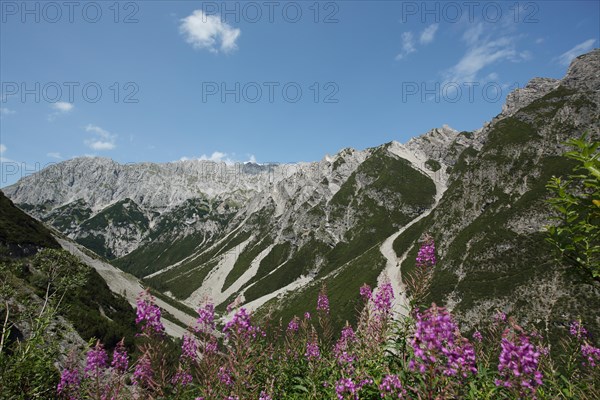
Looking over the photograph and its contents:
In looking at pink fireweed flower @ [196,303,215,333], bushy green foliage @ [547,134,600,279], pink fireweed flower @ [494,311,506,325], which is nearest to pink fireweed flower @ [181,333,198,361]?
pink fireweed flower @ [196,303,215,333]

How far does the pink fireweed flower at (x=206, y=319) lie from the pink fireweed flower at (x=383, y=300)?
386cm

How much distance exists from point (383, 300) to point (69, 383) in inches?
343

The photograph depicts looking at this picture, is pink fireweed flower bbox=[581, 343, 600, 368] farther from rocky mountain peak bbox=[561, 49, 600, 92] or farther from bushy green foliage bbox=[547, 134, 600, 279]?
rocky mountain peak bbox=[561, 49, 600, 92]

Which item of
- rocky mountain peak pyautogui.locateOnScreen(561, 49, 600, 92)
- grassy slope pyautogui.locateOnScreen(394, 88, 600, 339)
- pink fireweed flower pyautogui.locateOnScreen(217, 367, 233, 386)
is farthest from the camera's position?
rocky mountain peak pyautogui.locateOnScreen(561, 49, 600, 92)

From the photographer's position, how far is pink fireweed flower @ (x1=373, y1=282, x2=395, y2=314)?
24.6 ft

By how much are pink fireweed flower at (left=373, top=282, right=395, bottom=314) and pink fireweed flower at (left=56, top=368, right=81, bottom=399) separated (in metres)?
8.12

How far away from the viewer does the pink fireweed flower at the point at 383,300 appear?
7.50 metres

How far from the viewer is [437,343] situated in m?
3.73

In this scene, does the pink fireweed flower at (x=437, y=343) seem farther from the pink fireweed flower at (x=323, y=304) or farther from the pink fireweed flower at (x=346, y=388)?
the pink fireweed flower at (x=323, y=304)

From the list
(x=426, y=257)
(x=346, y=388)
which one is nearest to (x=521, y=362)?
(x=346, y=388)

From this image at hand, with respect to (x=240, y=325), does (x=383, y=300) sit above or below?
above

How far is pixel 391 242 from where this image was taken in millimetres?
189875

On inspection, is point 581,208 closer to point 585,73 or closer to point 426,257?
point 426,257

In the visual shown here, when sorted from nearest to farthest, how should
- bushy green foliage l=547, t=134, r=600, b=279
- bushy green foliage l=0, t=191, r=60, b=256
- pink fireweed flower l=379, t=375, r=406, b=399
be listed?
bushy green foliage l=547, t=134, r=600, b=279 < pink fireweed flower l=379, t=375, r=406, b=399 < bushy green foliage l=0, t=191, r=60, b=256
